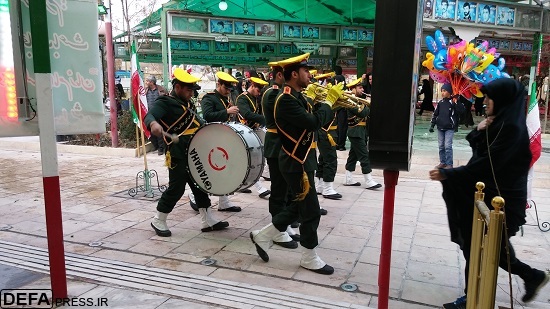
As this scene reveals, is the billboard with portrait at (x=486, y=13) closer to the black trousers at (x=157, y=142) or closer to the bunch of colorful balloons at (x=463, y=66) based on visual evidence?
the bunch of colorful balloons at (x=463, y=66)

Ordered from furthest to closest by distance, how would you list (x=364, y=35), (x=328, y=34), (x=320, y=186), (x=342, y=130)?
(x=364, y=35) → (x=328, y=34) → (x=342, y=130) → (x=320, y=186)

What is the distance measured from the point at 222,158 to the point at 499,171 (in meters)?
2.77

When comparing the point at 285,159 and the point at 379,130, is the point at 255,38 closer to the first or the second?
the point at 285,159

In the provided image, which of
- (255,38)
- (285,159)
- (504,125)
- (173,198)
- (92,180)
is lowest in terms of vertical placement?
(92,180)

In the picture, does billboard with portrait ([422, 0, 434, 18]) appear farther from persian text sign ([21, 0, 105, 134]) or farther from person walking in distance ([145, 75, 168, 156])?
persian text sign ([21, 0, 105, 134])

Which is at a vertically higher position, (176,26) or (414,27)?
(176,26)

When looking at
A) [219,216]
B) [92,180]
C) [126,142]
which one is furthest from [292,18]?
[219,216]

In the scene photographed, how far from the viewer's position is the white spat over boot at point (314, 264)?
13.3ft

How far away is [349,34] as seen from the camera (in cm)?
1271

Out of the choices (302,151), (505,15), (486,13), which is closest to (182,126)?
(302,151)

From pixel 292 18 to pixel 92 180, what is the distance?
22.7ft

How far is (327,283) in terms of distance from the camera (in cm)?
387

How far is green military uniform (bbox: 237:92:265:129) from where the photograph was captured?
6.73 m

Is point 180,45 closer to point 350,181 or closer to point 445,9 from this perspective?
point 445,9
